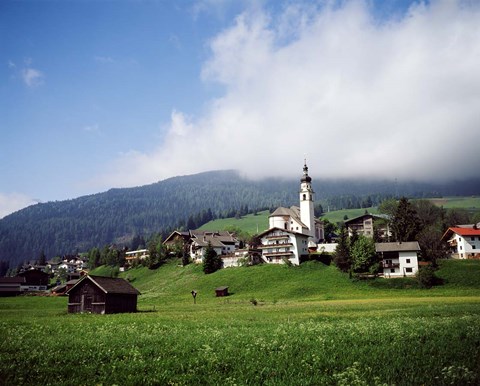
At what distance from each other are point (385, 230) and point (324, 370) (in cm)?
13302

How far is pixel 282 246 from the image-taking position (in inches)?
4053

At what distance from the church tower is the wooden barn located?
7410 cm

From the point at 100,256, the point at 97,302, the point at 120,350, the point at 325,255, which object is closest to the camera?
the point at 120,350

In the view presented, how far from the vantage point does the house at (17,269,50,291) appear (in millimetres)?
140363

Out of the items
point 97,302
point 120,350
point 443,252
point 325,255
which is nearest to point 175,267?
point 325,255

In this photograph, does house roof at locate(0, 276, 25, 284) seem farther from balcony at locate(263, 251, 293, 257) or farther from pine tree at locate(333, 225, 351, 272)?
pine tree at locate(333, 225, 351, 272)

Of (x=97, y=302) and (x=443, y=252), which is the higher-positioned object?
(x=443, y=252)

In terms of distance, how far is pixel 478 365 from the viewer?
1708 cm

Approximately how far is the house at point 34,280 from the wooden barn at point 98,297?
94.5 meters

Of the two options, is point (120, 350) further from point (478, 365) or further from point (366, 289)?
point (366, 289)

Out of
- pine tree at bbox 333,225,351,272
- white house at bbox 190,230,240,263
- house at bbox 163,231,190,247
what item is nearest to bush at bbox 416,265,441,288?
pine tree at bbox 333,225,351,272

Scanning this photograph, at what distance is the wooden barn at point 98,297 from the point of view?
5684 centimetres

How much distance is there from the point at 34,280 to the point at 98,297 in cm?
10205

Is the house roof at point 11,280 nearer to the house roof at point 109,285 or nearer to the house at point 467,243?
the house roof at point 109,285
